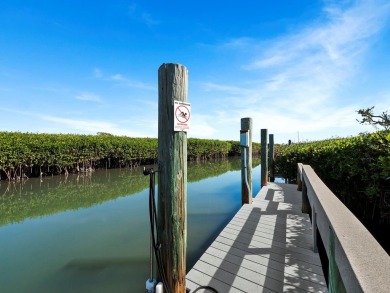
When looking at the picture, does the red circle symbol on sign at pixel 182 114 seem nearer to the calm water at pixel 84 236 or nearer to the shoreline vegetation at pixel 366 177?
the calm water at pixel 84 236

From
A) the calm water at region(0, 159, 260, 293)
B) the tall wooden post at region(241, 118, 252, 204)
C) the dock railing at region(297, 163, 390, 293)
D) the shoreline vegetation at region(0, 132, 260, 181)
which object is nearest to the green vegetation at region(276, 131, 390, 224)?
the tall wooden post at region(241, 118, 252, 204)

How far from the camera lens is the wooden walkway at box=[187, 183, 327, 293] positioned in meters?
2.29

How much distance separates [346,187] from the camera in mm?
4281

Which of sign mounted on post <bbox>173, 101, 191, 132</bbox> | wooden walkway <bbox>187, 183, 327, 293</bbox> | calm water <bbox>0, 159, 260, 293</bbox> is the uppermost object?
sign mounted on post <bbox>173, 101, 191, 132</bbox>

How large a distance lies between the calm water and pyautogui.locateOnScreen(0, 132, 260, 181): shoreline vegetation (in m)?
2.11

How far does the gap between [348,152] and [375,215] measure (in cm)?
115

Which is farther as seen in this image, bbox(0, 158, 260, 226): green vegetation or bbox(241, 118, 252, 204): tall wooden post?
bbox(0, 158, 260, 226): green vegetation

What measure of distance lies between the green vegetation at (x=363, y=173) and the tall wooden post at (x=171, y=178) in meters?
2.43

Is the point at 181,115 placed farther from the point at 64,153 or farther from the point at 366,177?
the point at 64,153

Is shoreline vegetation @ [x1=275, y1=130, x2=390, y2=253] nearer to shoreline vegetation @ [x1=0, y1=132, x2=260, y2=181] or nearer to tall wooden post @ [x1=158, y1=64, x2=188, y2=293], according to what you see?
tall wooden post @ [x1=158, y1=64, x2=188, y2=293]

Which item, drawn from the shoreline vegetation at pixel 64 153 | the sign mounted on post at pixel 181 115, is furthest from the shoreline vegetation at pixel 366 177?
the shoreline vegetation at pixel 64 153

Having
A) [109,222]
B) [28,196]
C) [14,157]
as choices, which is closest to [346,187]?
[109,222]

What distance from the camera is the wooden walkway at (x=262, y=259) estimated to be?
2295 millimetres

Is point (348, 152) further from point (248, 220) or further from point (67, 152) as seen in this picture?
point (67, 152)
